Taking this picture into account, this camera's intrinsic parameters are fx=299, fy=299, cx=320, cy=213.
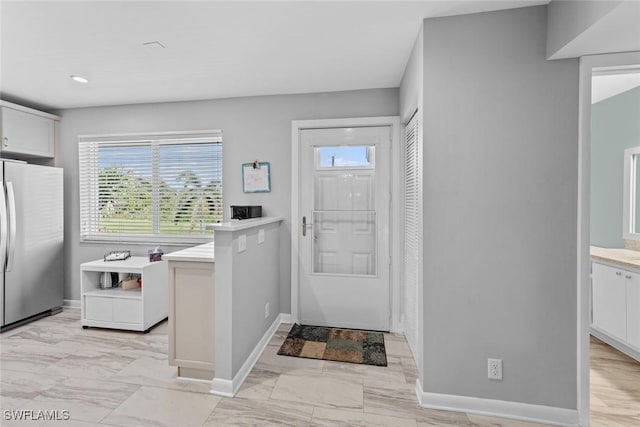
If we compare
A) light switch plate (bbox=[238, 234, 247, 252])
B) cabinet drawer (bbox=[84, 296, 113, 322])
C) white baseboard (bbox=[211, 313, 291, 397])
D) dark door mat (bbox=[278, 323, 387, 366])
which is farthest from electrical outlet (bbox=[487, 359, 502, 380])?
cabinet drawer (bbox=[84, 296, 113, 322])

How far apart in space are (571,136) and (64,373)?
3797mm

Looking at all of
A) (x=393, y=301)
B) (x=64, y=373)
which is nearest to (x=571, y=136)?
(x=393, y=301)

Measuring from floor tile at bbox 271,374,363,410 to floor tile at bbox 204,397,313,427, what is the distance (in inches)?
3.0

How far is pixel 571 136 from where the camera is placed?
5.72 ft

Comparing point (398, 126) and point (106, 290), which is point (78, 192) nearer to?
point (106, 290)

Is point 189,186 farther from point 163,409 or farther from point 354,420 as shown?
point 354,420

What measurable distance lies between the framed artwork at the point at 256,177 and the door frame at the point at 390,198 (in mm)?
280

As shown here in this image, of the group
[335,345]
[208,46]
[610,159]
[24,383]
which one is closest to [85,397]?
[24,383]

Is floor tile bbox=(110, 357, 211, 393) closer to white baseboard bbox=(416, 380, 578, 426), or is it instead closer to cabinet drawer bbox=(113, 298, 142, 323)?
cabinet drawer bbox=(113, 298, 142, 323)

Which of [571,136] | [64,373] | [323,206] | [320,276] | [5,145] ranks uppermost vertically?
[5,145]

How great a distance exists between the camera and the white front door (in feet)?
9.98

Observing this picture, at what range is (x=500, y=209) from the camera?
1817 millimetres

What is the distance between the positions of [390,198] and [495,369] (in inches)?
65.5

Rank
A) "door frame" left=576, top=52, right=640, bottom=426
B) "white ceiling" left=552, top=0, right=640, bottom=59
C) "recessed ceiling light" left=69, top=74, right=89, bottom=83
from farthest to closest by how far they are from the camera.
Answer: "recessed ceiling light" left=69, top=74, right=89, bottom=83 < "door frame" left=576, top=52, right=640, bottom=426 < "white ceiling" left=552, top=0, right=640, bottom=59
